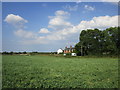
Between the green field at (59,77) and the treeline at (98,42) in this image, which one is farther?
the treeline at (98,42)

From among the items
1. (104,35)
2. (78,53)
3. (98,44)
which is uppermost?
(104,35)

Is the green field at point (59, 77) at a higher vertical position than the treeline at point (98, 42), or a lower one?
lower

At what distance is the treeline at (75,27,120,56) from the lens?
60344 mm

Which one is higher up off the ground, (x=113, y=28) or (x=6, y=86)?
(x=113, y=28)

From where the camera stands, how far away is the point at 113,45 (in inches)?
2307

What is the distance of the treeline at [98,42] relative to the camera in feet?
198

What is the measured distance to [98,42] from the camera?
6556cm

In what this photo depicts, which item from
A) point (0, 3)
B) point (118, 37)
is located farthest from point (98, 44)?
point (0, 3)

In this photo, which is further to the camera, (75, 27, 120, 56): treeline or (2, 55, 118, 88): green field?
(75, 27, 120, 56): treeline

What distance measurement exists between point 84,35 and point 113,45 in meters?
16.6

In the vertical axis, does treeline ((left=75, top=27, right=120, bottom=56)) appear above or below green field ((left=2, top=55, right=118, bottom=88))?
above

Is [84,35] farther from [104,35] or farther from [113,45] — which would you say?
[113,45]

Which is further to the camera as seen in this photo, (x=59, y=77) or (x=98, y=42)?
(x=98, y=42)

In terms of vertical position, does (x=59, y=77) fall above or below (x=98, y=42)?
below
